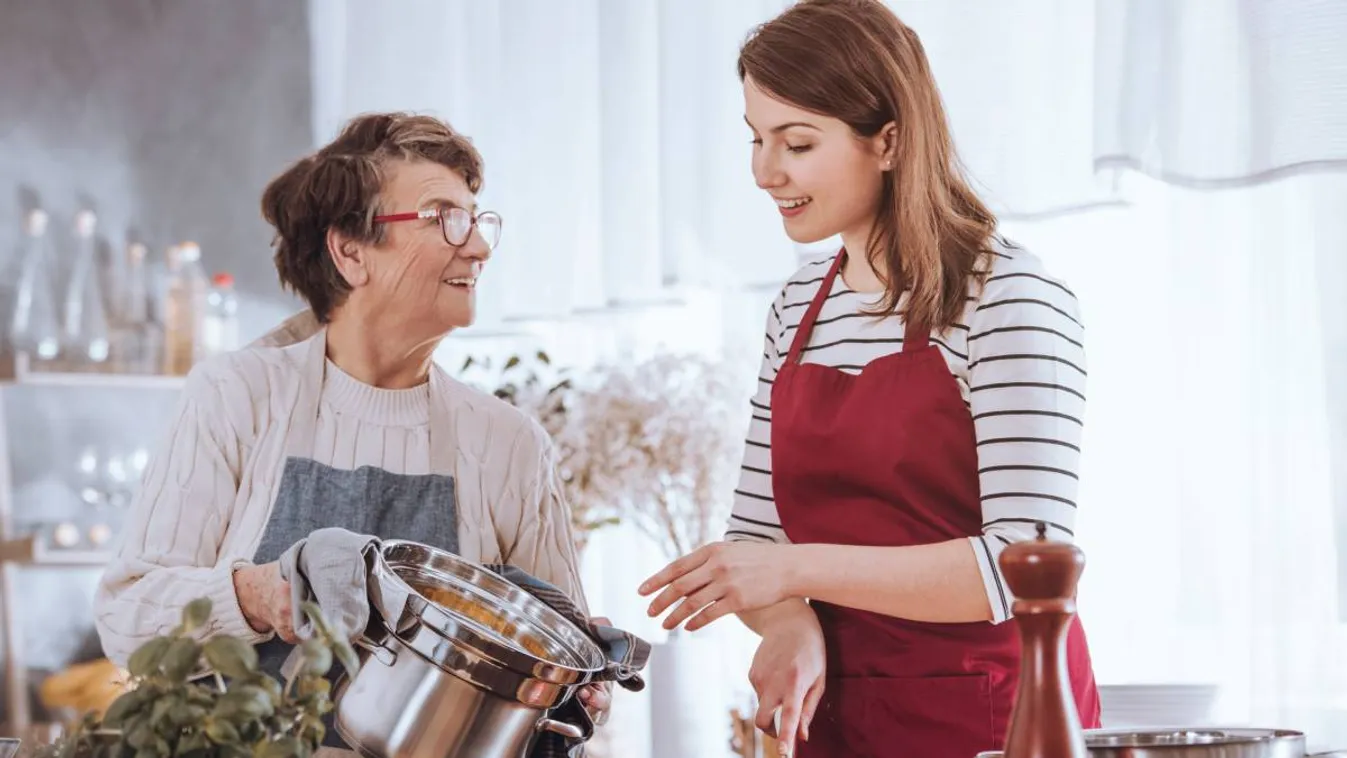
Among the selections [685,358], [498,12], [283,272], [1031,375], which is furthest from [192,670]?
[498,12]

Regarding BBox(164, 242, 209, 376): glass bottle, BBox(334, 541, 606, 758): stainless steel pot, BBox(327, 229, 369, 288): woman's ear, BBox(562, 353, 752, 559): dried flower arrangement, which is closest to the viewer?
BBox(334, 541, 606, 758): stainless steel pot

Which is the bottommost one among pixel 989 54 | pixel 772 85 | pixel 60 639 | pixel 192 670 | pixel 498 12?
pixel 60 639

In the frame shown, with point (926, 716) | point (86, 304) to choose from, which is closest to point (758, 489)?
point (926, 716)

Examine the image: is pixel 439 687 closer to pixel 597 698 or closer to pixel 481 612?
pixel 481 612

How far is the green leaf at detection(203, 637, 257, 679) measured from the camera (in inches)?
29.3

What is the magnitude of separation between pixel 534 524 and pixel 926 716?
0.66m

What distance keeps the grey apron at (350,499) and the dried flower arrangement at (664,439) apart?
17.3 inches

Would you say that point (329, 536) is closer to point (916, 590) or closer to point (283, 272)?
point (916, 590)

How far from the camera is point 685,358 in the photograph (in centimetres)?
226

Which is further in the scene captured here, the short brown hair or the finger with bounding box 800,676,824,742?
the short brown hair

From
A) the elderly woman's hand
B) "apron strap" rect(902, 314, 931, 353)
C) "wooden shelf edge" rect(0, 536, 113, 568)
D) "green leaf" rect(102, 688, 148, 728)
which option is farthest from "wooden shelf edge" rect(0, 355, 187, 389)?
"green leaf" rect(102, 688, 148, 728)

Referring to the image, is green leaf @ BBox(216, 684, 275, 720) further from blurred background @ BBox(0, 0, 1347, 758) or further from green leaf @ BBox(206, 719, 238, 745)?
blurred background @ BBox(0, 0, 1347, 758)

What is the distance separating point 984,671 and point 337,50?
279 centimetres

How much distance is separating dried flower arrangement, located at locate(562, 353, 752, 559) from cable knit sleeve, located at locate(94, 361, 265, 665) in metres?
0.62
